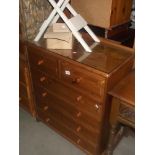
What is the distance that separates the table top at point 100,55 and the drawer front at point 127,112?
278 millimetres

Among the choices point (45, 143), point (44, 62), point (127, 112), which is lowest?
point (45, 143)

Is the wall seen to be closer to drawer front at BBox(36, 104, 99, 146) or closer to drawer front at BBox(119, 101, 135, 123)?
drawer front at BBox(36, 104, 99, 146)

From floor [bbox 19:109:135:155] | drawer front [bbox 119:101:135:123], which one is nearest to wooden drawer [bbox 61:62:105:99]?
drawer front [bbox 119:101:135:123]

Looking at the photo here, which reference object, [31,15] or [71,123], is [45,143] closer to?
[71,123]

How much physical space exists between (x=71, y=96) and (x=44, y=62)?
0.35 meters

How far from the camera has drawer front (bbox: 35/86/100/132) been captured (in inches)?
62.4

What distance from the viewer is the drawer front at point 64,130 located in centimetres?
178

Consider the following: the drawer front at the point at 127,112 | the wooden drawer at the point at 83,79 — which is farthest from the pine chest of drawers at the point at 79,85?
the drawer front at the point at 127,112

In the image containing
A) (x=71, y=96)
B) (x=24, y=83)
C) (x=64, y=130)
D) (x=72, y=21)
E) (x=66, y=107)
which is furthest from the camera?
(x=24, y=83)

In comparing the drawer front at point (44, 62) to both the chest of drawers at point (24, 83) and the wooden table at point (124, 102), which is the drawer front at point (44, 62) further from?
the wooden table at point (124, 102)

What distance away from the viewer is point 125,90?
1379mm

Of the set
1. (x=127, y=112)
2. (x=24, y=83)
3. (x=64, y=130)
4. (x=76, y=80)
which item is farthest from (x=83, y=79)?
(x=24, y=83)

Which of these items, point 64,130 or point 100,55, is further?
point 64,130
